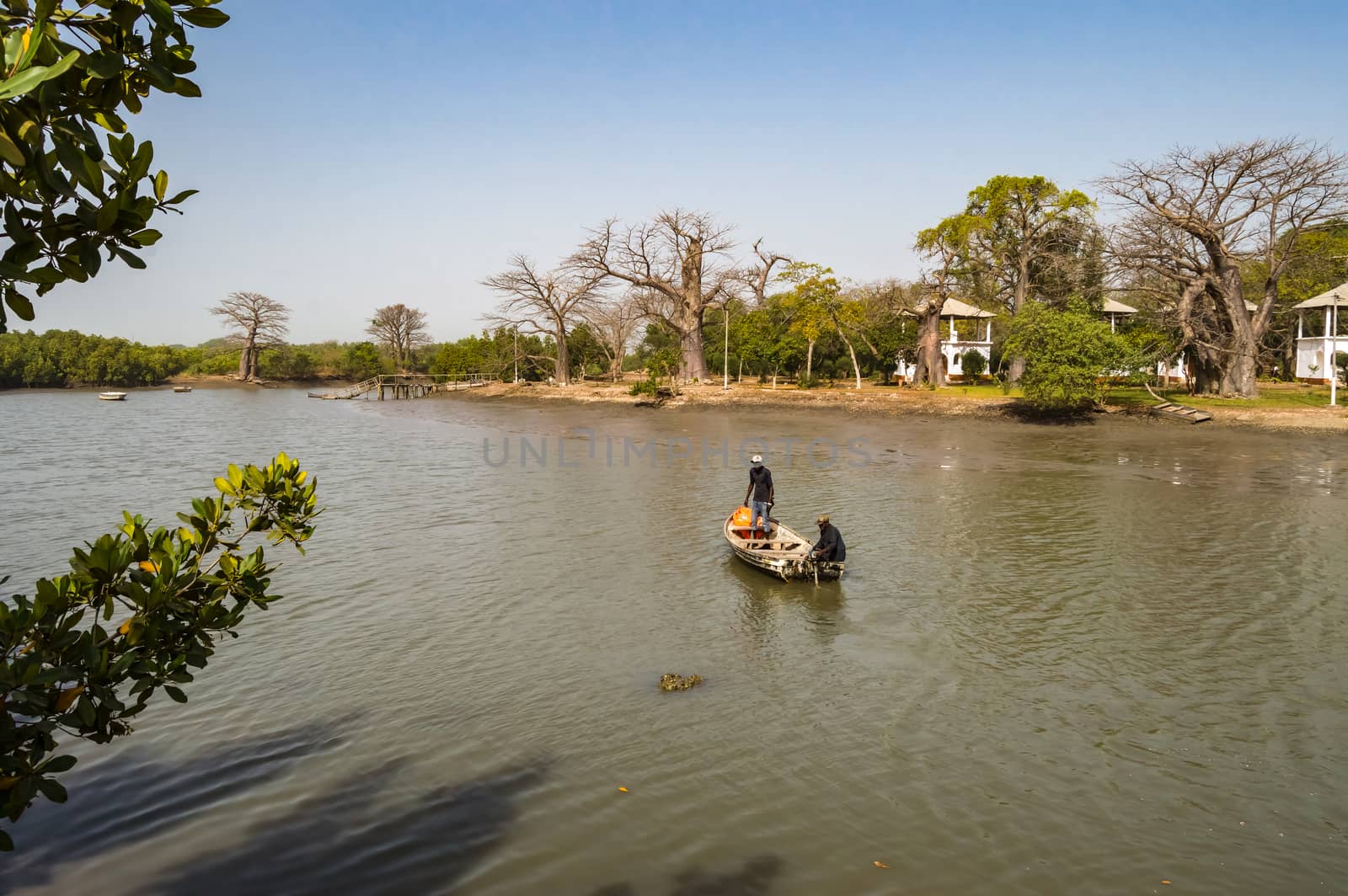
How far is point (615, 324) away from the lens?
80.1m

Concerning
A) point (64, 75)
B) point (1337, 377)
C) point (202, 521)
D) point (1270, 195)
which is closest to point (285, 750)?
point (202, 521)

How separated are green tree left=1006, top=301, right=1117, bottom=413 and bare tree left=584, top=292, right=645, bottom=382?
41249mm

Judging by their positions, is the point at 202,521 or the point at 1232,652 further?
the point at 1232,652

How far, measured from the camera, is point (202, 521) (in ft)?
17.4

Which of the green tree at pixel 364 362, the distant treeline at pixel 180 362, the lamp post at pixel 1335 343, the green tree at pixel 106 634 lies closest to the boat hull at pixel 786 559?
the green tree at pixel 106 634

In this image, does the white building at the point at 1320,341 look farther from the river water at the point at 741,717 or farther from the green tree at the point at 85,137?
the green tree at the point at 85,137

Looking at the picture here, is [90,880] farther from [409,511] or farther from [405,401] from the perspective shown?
[405,401]

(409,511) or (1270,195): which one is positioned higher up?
(1270,195)

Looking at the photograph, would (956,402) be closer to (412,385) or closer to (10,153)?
(10,153)

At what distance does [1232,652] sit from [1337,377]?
41.8 m

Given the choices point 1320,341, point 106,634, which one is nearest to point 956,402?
point 1320,341

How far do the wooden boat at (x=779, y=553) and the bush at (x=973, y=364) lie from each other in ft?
147

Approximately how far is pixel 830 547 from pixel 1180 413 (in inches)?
1205

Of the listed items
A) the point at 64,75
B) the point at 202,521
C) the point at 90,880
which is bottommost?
the point at 90,880
